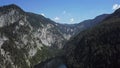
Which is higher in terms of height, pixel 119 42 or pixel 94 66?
pixel 119 42

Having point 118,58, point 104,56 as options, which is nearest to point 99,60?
point 104,56

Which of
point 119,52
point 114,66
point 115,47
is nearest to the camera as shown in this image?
point 114,66

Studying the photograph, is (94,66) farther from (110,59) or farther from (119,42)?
(119,42)

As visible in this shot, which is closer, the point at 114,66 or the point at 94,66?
the point at 114,66

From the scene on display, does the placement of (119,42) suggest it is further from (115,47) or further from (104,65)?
(104,65)

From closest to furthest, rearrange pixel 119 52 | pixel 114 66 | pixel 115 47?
1. pixel 114 66
2. pixel 119 52
3. pixel 115 47

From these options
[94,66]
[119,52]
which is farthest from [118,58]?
[94,66]

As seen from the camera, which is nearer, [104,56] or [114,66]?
[114,66]
